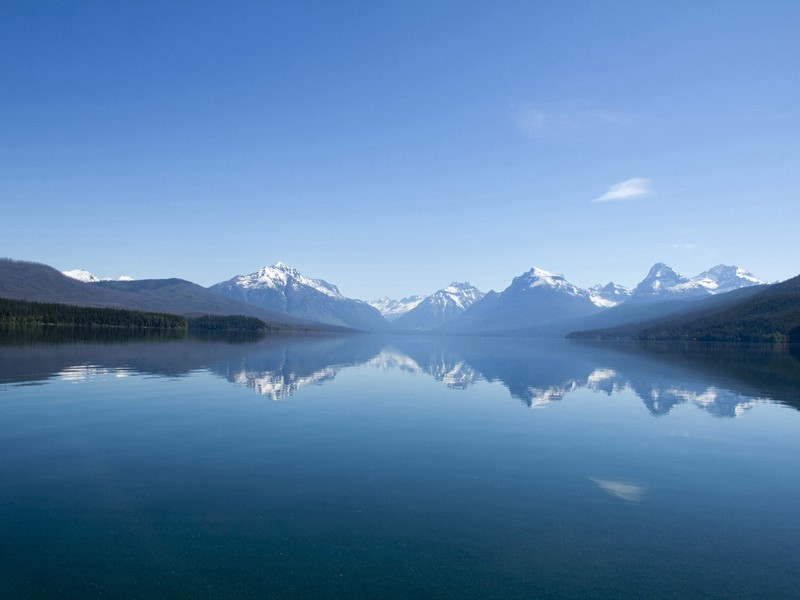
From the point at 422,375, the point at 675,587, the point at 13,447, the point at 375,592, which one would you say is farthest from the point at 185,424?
the point at 422,375

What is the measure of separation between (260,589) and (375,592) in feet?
9.48

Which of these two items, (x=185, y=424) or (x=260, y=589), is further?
(x=185, y=424)

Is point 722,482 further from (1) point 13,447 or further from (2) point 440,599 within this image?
(1) point 13,447

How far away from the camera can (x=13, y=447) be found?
2583 cm

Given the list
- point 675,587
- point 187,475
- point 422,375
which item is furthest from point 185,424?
point 422,375

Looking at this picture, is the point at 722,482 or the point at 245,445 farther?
the point at 245,445

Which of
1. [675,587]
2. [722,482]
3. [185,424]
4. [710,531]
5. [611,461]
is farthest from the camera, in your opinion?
[185,424]

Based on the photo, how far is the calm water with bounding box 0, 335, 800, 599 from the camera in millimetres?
14312

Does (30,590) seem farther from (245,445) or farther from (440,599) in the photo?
(245,445)

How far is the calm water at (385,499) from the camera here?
14312 millimetres

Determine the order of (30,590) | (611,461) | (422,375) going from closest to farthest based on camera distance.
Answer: (30,590)
(611,461)
(422,375)

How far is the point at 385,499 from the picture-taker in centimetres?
2053

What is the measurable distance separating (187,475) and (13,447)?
10212 millimetres

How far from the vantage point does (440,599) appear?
13.4 m
